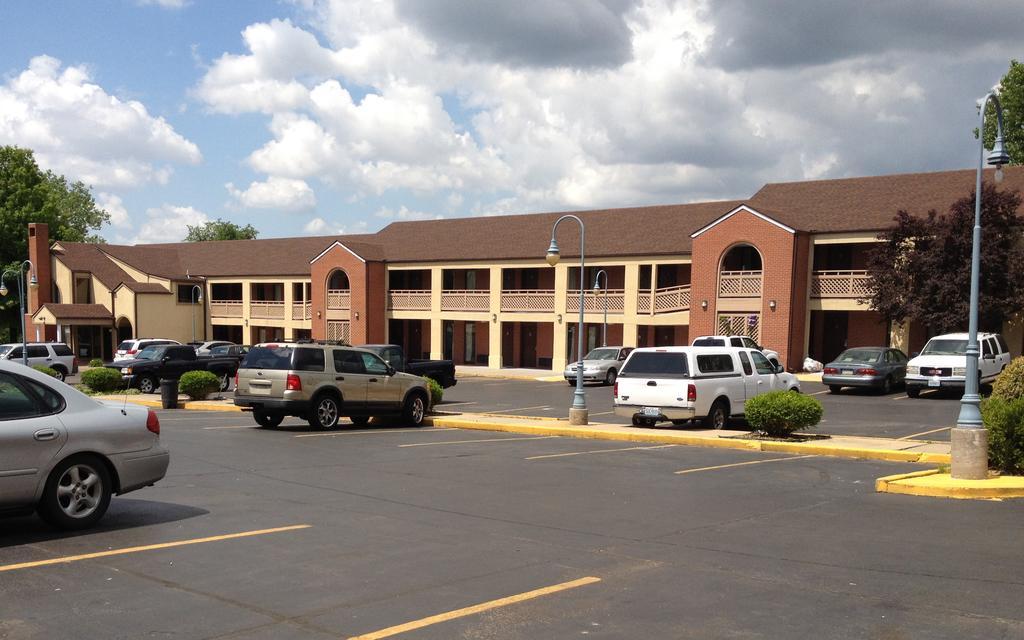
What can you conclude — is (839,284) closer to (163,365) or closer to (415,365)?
(415,365)

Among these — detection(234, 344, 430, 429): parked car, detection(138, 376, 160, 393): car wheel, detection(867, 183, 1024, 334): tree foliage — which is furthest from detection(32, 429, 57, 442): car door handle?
detection(867, 183, 1024, 334): tree foliage

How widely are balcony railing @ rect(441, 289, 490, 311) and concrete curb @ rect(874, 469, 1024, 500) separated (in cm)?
3759

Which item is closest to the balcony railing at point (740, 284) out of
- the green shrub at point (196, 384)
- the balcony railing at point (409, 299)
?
the balcony railing at point (409, 299)

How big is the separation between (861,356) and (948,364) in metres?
3.60

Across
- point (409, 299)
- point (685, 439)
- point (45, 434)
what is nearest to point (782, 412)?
point (685, 439)

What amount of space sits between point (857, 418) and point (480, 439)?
1011 cm

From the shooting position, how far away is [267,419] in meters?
20.3

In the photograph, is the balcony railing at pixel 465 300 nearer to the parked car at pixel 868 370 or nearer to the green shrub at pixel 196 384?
the green shrub at pixel 196 384

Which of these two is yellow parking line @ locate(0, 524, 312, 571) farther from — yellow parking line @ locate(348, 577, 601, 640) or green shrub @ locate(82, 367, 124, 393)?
green shrub @ locate(82, 367, 124, 393)

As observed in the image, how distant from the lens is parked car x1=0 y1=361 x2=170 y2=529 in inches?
317

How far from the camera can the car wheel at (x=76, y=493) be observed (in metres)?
8.32

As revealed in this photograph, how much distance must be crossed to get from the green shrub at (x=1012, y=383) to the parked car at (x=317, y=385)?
12.1 meters

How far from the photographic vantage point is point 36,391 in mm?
8398

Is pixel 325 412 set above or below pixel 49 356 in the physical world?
above
